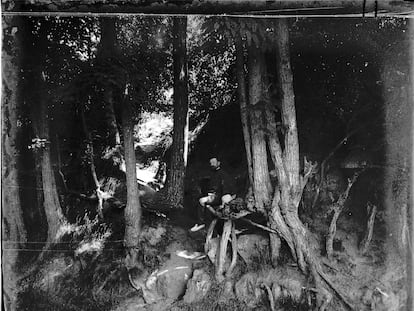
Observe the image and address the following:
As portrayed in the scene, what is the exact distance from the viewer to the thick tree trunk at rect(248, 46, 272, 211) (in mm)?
1336

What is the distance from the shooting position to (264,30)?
1.34 m

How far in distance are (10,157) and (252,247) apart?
822 mm

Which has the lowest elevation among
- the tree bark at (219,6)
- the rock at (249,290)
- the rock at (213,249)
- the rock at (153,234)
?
the rock at (249,290)

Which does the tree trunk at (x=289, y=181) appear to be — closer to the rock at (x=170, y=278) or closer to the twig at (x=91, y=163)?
the rock at (x=170, y=278)

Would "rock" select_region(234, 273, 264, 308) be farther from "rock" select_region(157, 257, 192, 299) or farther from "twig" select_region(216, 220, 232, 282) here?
"rock" select_region(157, 257, 192, 299)

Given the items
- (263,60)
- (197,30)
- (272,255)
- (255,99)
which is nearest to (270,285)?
(272,255)

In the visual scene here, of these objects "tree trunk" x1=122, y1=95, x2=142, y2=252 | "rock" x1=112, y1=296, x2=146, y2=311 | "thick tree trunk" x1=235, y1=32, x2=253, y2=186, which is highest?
"thick tree trunk" x1=235, y1=32, x2=253, y2=186

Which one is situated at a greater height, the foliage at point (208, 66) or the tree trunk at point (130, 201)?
the foliage at point (208, 66)

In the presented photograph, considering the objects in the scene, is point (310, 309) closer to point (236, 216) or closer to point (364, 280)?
point (364, 280)

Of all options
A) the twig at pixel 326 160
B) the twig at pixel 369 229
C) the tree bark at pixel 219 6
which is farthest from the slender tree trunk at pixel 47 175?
the twig at pixel 369 229

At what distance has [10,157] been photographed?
1323 millimetres

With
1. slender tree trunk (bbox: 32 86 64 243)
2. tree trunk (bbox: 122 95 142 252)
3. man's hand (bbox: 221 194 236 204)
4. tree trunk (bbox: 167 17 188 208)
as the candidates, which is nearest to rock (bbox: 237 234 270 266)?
man's hand (bbox: 221 194 236 204)

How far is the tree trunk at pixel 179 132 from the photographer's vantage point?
4.42ft

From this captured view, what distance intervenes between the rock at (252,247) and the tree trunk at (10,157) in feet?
2.27
